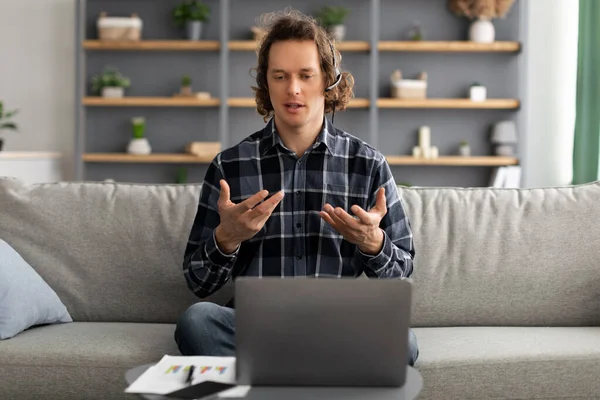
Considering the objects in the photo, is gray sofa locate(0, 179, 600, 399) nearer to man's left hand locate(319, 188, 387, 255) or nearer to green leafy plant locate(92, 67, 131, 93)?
man's left hand locate(319, 188, 387, 255)

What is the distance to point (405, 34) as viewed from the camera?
240 inches

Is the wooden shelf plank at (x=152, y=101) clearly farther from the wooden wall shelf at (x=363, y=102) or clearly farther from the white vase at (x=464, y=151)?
the white vase at (x=464, y=151)

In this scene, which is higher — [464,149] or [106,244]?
[464,149]

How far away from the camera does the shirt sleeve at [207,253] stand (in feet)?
6.61

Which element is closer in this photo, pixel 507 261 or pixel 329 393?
pixel 329 393

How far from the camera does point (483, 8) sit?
Result: 19.1ft

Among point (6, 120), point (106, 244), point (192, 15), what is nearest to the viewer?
point (106, 244)

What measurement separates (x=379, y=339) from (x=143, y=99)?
4.71 metres

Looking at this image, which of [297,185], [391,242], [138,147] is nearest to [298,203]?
[297,185]

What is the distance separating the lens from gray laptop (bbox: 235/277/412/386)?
1.37m

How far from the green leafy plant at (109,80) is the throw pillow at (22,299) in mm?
3668

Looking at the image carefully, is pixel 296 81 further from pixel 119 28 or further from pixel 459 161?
pixel 119 28

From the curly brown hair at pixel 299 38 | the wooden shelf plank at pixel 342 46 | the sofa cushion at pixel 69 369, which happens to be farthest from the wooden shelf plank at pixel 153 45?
the sofa cushion at pixel 69 369

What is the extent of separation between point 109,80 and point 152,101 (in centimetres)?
37
